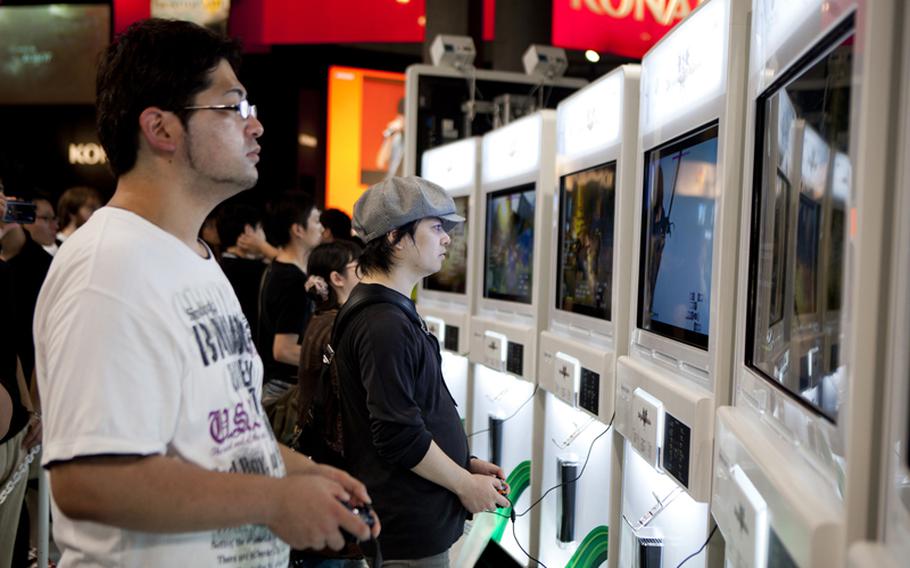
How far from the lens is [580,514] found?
295 cm

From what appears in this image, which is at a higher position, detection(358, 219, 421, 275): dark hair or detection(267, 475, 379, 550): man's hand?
detection(358, 219, 421, 275): dark hair

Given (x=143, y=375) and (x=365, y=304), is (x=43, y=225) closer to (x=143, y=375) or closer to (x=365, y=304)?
(x=365, y=304)

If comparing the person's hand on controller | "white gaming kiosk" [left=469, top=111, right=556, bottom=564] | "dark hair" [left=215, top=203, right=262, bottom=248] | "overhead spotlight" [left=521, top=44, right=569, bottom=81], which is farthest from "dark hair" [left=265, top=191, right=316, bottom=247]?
the person's hand on controller

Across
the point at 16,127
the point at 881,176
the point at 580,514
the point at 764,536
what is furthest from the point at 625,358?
the point at 16,127

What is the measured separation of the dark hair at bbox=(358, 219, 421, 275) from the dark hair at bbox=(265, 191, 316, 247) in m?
1.80

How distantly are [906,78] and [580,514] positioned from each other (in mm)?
2217

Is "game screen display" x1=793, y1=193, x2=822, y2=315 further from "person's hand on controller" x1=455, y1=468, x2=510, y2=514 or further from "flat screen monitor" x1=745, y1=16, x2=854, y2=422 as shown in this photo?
"person's hand on controller" x1=455, y1=468, x2=510, y2=514

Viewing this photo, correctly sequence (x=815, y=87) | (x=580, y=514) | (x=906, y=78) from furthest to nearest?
(x=580, y=514), (x=815, y=87), (x=906, y=78)

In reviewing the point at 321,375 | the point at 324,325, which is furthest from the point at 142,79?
the point at 324,325

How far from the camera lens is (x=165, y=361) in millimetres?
1189

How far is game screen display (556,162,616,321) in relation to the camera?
2742 millimetres

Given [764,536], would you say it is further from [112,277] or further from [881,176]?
[112,277]

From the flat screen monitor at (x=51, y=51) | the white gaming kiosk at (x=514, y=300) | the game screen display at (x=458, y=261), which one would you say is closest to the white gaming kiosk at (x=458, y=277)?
the game screen display at (x=458, y=261)

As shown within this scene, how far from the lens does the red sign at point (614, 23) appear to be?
5.01 metres
